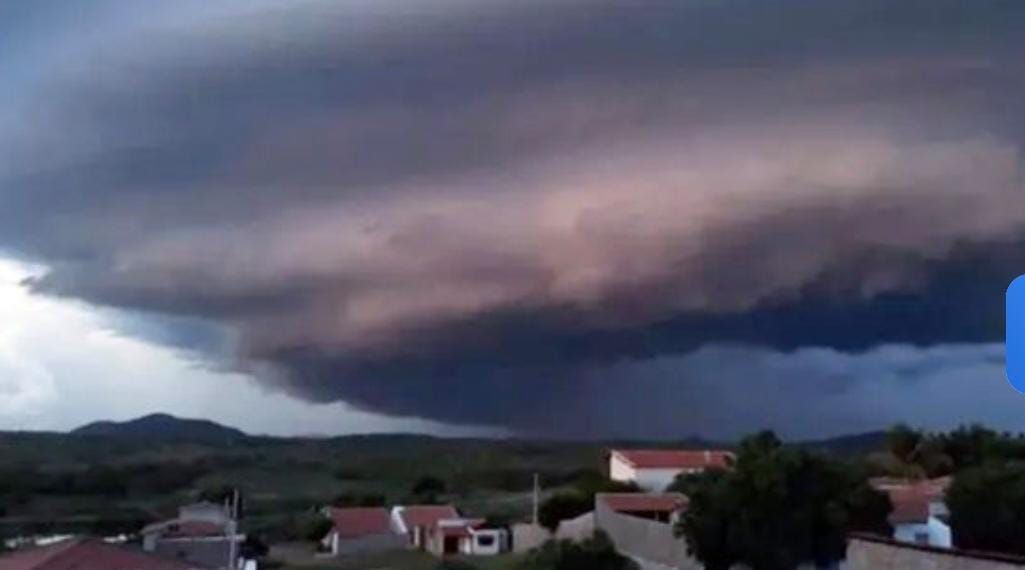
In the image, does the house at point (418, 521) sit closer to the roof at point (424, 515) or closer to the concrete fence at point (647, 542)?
the roof at point (424, 515)

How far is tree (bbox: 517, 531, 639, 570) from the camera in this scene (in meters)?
36.9

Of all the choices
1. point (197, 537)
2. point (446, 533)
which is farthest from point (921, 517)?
point (197, 537)

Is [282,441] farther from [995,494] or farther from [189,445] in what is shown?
[995,494]

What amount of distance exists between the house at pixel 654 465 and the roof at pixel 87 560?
31.7 m

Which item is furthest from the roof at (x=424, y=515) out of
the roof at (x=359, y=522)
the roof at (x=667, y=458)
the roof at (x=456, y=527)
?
the roof at (x=667, y=458)

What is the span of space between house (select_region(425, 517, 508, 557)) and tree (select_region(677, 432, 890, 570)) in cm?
1482

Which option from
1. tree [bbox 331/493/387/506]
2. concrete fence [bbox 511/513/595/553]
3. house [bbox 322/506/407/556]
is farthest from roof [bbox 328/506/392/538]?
tree [bbox 331/493/387/506]

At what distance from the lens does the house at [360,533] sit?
57.1 metres

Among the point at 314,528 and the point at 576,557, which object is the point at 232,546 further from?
the point at 314,528

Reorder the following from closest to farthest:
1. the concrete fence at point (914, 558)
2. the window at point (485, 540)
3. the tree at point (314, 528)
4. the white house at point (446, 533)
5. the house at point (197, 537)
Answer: the concrete fence at point (914, 558) → the house at point (197, 537) → the white house at point (446, 533) → the window at point (485, 540) → the tree at point (314, 528)

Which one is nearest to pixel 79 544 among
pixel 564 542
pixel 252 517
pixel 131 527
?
pixel 564 542

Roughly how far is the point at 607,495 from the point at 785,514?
1556cm

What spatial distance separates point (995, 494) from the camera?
41219mm

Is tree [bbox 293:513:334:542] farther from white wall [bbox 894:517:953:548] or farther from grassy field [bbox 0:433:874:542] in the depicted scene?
white wall [bbox 894:517:953:548]
